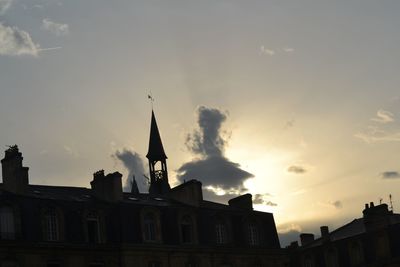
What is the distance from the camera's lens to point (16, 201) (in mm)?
49875

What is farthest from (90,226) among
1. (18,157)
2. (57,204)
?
(18,157)

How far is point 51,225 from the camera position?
5153 centimetres

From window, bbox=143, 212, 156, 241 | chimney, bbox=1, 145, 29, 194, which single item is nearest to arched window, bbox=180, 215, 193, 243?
window, bbox=143, 212, 156, 241

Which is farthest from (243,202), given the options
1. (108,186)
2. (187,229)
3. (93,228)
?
(93,228)

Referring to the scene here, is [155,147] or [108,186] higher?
[155,147]

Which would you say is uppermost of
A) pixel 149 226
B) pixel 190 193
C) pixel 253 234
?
pixel 190 193

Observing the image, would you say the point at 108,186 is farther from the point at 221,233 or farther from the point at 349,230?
the point at 349,230

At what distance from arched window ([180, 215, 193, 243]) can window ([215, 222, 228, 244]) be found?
2.48 meters

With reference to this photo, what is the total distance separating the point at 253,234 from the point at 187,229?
267 inches

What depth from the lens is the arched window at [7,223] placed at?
49062 millimetres

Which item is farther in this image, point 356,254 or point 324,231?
point 324,231

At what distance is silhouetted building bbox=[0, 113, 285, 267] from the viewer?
50125 millimetres

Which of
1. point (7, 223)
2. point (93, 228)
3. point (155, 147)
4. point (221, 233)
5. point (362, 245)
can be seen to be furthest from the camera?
point (155, 147)

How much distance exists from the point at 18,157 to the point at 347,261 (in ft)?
112
